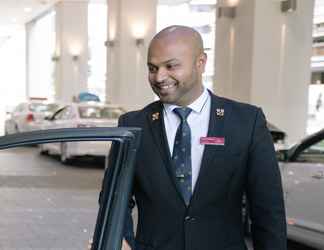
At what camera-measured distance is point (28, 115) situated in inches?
639

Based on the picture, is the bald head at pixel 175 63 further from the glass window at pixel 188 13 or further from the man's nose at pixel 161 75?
the glass window at pixel 188 13

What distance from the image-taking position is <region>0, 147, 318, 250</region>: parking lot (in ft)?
16.3

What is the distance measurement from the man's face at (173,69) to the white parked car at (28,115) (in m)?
13.7

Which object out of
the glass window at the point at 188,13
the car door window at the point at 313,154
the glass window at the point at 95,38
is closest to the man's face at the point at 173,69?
the car door window at the point at 313,154

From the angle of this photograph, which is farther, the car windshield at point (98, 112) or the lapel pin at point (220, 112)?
the car windshield at point (98, 112)

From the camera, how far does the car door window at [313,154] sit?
462cm

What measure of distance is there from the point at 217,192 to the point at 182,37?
1.75 ft

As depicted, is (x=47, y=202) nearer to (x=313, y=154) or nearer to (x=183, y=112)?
(x=313, y=154)

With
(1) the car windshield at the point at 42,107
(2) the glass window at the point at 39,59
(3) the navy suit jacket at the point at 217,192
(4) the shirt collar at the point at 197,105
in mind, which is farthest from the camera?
(2) the glass window at the point at 39,59

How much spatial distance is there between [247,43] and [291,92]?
47.7 inches

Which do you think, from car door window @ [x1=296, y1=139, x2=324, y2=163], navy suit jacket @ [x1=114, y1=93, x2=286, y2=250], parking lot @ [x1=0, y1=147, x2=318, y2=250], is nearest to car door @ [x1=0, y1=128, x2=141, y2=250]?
navy suit jacket @ [x1=114, y1=93, x2=286, y2=250]

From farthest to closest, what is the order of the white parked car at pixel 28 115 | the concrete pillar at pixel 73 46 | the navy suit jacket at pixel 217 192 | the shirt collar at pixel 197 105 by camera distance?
the concrete pillar at pixel 73 46 < the white parked car at pixel 28 115 < the shirt collar at pixel 197 105 < the navy suit jacket at pixel 217 192

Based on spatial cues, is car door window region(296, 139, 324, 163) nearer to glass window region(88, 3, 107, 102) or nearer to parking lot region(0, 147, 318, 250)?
parking lot region(0, 147, 318, 250)

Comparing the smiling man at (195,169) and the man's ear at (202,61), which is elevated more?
the man's ear at (202,61)
